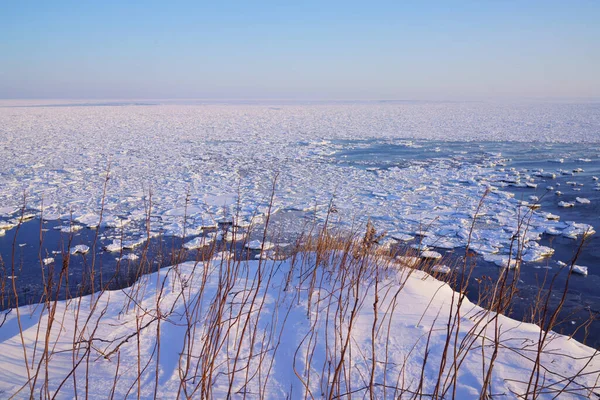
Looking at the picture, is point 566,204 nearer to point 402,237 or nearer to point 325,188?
point 402,237

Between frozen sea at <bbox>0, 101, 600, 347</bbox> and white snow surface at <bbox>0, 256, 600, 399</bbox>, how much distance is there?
2.77ft

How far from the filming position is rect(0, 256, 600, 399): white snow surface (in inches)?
82.7

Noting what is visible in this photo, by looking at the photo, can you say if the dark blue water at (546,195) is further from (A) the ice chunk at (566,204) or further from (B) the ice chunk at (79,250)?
(B) the ice chunk at (79,250)

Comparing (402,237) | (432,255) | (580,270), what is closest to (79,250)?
(402,237)

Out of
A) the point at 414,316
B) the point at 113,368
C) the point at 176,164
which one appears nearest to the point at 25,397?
the point at 113,368

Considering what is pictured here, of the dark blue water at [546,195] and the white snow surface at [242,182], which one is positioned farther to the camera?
the white snow surface at [242,182]

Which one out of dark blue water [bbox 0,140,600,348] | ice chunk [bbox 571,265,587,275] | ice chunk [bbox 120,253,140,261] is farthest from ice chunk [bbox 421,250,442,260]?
ice chunk [bbox 120,253,140,261]

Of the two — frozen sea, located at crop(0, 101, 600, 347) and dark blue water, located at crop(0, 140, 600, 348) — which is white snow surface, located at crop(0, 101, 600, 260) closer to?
frozen sea, located at crop(0, 101, 600, 347)

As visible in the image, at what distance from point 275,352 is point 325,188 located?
685 cm

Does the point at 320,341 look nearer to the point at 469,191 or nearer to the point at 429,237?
the point at 429,237

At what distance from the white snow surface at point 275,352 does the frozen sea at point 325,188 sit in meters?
0.84

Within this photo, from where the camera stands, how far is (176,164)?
1123cm

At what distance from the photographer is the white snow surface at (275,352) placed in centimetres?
210

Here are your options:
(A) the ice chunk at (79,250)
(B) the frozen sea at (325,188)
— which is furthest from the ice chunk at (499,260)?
(A) the ice chunk at (79,250)
